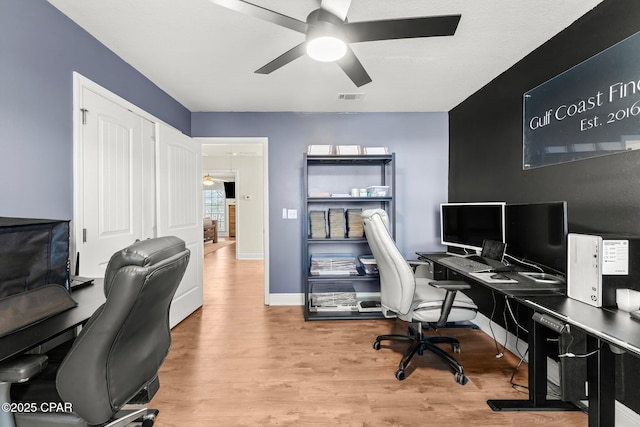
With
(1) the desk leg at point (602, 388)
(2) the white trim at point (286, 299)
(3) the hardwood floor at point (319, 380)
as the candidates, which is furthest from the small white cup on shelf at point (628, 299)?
(2) the white trim at point (286, 299)

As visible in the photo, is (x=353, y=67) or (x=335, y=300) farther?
(x=335, y=300)

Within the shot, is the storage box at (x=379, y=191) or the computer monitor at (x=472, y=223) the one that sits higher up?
the storage box at (x=379, y=191)

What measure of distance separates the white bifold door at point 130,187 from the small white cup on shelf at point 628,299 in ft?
9.96

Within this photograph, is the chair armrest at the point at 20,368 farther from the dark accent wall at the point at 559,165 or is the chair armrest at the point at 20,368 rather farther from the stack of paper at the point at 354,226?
the stack of paper at the point at 354,226

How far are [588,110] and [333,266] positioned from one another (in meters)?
2.50

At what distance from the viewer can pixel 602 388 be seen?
4.36ft

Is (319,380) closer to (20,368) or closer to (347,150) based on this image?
(20,368)

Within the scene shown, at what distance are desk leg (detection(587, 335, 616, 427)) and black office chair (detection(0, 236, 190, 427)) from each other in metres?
1.89

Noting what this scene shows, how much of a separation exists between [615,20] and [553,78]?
432 millimetres

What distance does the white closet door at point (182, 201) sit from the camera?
9.62 ft

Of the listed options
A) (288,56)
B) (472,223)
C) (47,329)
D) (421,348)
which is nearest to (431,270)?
(472,223)

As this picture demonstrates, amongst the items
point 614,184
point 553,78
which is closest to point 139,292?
point 614,184

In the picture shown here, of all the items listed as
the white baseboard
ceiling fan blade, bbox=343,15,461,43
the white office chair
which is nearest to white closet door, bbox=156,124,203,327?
the white baseboard

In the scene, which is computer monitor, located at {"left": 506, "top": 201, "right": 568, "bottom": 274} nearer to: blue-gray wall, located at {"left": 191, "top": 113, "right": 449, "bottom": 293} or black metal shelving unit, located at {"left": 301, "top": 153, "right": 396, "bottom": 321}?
black metal shelving unit, located at {"left": 301, "top": 153, "right": 396, "bottom": 321}
